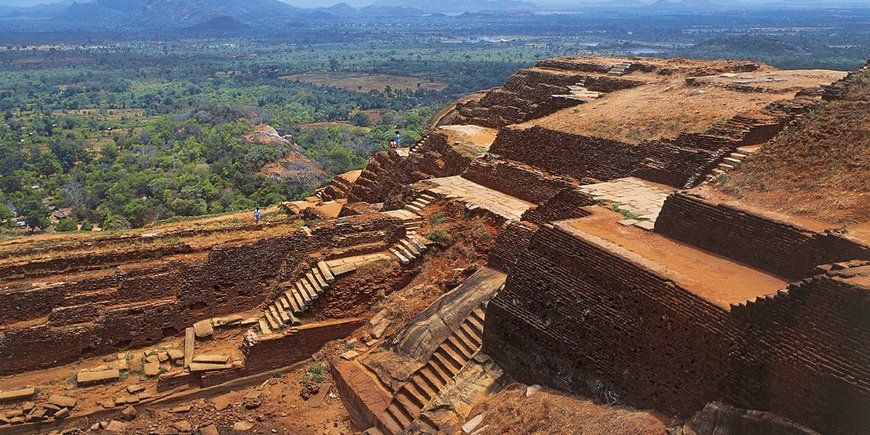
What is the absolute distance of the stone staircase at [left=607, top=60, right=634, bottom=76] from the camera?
24.2 meters

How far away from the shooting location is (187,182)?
1801 inches

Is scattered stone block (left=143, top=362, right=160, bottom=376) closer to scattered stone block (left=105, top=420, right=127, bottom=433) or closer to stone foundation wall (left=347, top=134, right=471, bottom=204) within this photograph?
scattered stone block (left=105, top=420, right=127, bottom=433)

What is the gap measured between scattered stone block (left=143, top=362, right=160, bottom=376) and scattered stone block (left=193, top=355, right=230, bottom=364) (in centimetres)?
74

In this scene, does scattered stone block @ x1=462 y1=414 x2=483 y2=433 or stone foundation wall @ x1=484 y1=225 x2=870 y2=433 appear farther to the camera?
scattered stone block @ x1=462 y1=414 x2=483 y2=433

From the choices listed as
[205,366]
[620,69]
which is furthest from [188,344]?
[620,69]

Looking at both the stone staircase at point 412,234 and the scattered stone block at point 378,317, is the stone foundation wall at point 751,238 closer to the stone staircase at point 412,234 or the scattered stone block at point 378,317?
the stone staircase at point 412,234

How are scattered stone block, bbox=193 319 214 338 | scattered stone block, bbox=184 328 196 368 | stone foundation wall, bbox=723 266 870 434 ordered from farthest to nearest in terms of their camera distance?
scattered stone block, bbox=193 319 214 338 < scattered stone block, bbox=184 328 196 368 < stone foundation wall, bbox=723 266 870 434

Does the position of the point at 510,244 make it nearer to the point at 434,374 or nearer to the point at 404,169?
the point at 434,374

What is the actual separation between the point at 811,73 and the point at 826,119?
8.33 meters

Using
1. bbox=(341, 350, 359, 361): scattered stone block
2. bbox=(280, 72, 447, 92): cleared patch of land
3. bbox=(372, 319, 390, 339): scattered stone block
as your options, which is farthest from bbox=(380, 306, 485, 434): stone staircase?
bbox=(280, 72, 447, 92): cleared patch of land

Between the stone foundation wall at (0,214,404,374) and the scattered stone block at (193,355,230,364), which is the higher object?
the stone foundation wall at (0,214,404,374)

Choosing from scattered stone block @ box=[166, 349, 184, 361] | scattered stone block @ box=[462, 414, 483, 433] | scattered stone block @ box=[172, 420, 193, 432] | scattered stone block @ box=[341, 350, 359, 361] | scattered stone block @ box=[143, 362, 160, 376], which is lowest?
scattered stone block @ box=[172, 420, 193, 432]

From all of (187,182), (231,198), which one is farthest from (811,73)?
(187,182)

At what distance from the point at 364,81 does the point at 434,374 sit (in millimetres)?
121545
